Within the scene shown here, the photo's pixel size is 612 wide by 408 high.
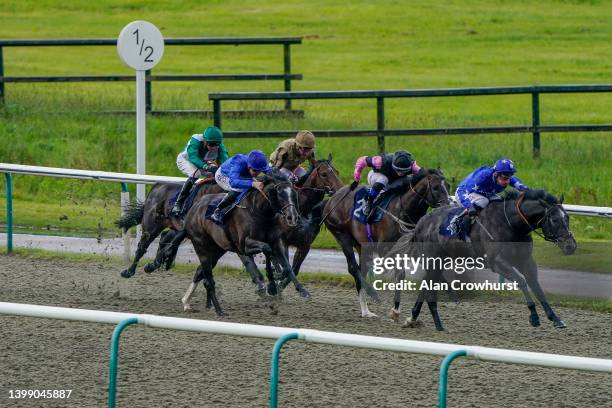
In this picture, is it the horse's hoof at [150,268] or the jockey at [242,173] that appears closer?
the jockey at [242,173]

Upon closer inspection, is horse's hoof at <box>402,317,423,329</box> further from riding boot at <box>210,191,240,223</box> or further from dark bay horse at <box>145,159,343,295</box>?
riding boot at <box>210,191,240,223</box>

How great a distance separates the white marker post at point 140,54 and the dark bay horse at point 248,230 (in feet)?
7.88

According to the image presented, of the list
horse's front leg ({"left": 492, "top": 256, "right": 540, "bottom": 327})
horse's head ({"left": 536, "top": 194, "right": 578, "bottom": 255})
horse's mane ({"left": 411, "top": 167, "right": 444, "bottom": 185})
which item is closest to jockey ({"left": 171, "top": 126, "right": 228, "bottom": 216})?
horse's mane ({"left": 411, "top": 167, "right": 444, "bottom": 185})

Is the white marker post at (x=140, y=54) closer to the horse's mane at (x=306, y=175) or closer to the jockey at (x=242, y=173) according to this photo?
the horse's mane at (x=306, y=175)

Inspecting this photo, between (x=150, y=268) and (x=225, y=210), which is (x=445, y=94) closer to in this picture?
(x=150, y=268)

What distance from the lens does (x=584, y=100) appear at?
26.1 meters

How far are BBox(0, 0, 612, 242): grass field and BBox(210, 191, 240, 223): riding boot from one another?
11.7ft

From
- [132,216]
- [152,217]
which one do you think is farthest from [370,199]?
[132,216]

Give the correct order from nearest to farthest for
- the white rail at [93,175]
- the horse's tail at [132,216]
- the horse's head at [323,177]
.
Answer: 1. the horse's head at [323,177]
2. the horse's tail at [132,216]
3. the white rail at [93,175]

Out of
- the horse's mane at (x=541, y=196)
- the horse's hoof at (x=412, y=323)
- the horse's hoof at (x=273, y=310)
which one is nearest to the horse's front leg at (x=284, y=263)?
the horse's hoof at (x=273, y=310)

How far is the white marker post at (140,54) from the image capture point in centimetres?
1362

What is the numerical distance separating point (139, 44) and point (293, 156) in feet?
7.71

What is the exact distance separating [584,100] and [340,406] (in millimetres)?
20935

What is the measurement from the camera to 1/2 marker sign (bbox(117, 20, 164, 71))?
1364 centimetres
